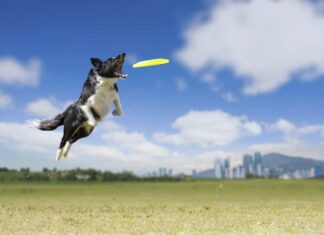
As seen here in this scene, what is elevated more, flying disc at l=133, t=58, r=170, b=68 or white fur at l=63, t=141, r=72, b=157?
flying disc at l=133, t=58, r=170, b=68

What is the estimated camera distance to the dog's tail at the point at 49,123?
6.71m

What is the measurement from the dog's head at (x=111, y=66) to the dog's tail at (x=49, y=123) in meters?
0.99

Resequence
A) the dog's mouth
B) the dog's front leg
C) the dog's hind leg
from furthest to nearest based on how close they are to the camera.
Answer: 1. the dog's front leg
2. the dog's hind leg
3. the dog's mouth

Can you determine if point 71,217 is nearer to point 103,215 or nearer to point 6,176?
point 103,215

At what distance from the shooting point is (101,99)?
6246 mm

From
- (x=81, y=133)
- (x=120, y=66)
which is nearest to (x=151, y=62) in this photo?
(x=120, y=66)

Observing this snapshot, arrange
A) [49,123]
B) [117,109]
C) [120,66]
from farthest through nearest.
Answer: [49,123] → [117,109] → [120,66]

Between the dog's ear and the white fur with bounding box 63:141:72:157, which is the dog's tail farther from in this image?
the dog's ear

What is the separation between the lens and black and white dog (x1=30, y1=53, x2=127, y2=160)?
19.9 feet

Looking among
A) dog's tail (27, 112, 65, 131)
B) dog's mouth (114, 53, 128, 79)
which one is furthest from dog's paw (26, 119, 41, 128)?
dog's mouth (114, 53, 128, 79)

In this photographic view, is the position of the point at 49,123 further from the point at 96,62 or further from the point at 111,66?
the point at 111,66

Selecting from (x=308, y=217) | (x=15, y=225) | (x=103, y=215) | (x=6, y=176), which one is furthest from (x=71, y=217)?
(x=6, y=176)

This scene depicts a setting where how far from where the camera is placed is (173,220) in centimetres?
1627

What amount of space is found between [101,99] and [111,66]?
0.57 m
